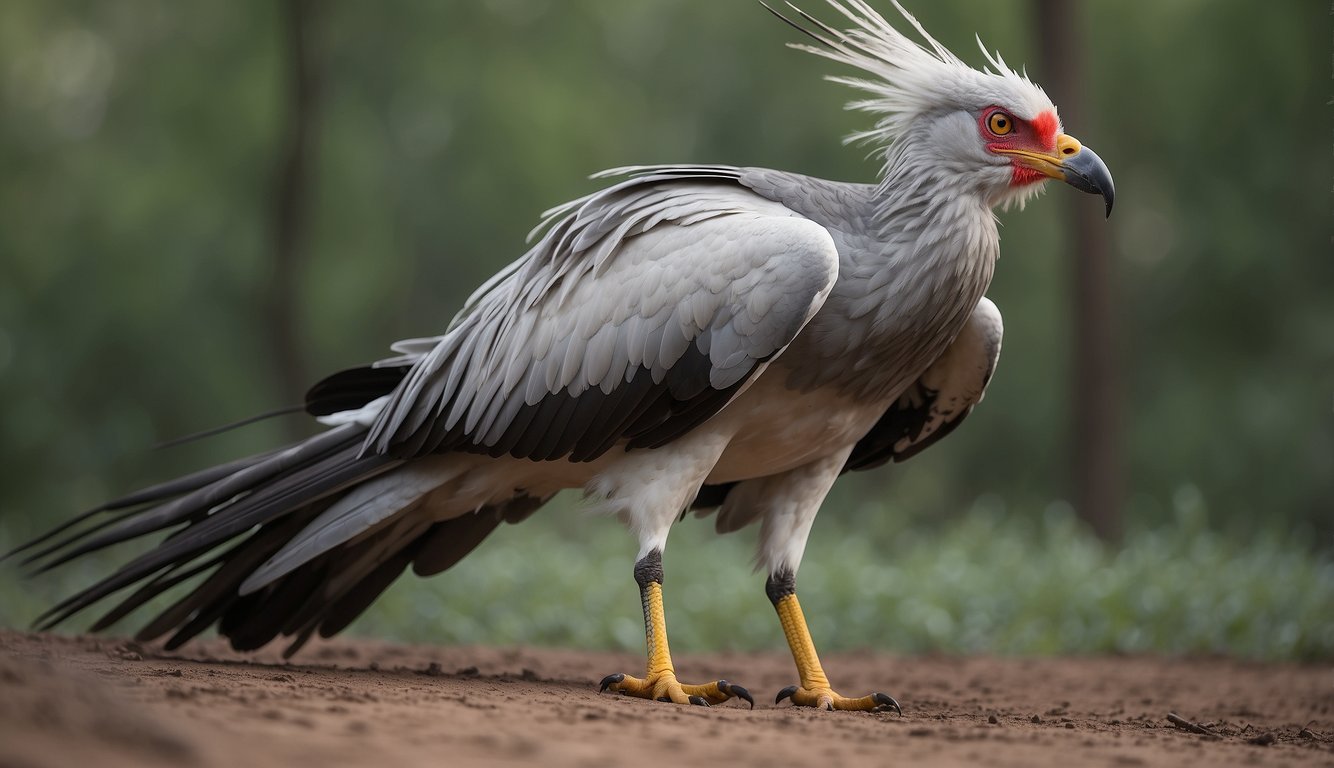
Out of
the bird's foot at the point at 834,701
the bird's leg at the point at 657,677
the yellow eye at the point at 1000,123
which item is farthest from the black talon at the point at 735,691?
the yellow eye at the point at 1000,123

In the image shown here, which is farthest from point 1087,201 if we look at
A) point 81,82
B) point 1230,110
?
point 81,82

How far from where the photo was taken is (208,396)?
12547mm

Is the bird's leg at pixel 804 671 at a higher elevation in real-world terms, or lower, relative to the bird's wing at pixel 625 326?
lower

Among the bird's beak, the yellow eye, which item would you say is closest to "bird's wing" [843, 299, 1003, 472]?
the bird's beak

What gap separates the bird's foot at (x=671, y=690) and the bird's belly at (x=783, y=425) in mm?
846

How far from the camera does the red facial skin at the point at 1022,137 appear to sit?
14.8 feet

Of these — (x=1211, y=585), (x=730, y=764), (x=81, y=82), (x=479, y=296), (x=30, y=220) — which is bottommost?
(x=1211, y=585)

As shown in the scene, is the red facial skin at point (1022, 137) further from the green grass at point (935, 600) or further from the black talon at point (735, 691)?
the green grass at point (935, 600)

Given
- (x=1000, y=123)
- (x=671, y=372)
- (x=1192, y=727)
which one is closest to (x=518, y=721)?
(x=671, y=372)

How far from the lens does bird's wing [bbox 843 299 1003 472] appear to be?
4816 mm

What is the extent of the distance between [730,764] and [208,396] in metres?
10.9

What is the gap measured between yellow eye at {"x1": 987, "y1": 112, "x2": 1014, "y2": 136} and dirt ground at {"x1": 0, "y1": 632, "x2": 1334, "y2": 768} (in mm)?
2048

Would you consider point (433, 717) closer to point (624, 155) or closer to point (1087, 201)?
point (1087, 201)

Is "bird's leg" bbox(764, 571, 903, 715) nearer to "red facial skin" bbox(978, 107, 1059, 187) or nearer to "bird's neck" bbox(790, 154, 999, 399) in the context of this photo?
"bird's neck" bbox(790, 154, 999, 399)
